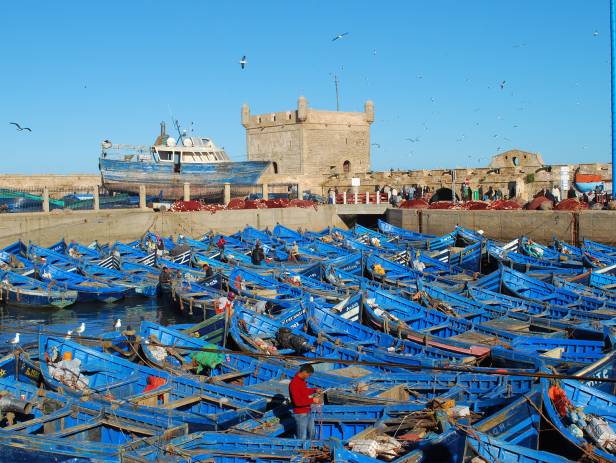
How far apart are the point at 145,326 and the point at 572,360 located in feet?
26.6

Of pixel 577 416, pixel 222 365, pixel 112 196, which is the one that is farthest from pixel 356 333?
pixel 112 196

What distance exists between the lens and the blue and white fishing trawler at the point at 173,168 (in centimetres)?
4638

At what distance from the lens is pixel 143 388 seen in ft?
38.2

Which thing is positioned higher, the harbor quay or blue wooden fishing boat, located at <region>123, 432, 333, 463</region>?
the harbor quay

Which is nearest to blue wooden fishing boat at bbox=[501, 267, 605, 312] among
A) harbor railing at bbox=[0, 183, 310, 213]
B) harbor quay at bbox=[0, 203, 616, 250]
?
harbor quay at bbox=[0, 203, 616, 250]

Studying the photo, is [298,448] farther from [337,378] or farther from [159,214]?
[159,214]

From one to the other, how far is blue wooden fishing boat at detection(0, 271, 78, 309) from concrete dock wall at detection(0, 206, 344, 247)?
8240 millimetres

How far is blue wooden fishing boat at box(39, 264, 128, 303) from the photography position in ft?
74.1

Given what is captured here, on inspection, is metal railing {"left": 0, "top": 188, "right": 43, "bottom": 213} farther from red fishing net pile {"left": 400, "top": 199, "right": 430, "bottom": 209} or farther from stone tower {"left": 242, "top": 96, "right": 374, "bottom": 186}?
stone tower {"left": 242, "top": 96, "right": 374, "bottom": 186}

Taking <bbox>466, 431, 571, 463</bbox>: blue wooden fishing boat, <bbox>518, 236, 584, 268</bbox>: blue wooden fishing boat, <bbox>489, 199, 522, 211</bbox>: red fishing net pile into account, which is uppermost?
<bbox>489, 199, 522, 211</bbox>: red fishing net pile

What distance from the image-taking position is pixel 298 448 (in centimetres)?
856

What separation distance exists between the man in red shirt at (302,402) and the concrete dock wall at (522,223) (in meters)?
25.1

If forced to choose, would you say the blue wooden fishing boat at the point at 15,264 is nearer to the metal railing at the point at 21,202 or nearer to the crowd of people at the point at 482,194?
the metal railing at the point at 21,202

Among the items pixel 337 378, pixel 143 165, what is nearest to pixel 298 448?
pixel 337 378
